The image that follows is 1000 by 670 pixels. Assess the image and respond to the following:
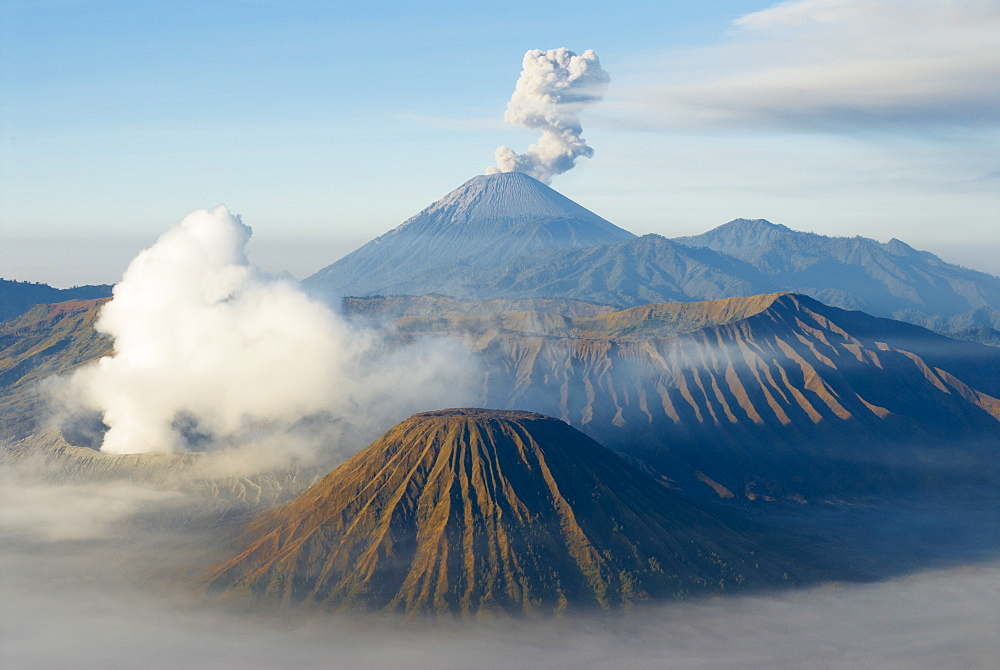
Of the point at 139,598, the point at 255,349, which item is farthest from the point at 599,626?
the point at 255,349

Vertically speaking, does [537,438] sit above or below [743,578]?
above

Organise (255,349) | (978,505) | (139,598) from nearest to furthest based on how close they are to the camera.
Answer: (139,598)
(978,505)
(255,349)

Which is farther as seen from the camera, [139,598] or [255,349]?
[255,349]

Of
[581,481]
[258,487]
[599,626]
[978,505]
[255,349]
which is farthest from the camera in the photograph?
[255,349]

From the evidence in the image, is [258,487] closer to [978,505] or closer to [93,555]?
[93,555]

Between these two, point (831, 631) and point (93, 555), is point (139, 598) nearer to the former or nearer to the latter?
point (93, 555)

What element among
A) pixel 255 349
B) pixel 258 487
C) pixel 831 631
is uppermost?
pixel 255 349
